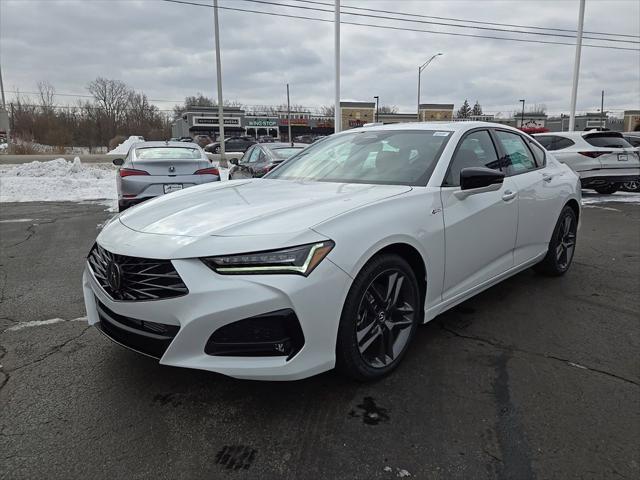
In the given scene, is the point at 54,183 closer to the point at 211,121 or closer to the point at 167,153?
the point at 167,153

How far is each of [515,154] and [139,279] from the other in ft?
11.5

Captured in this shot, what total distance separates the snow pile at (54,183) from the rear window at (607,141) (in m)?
12.4

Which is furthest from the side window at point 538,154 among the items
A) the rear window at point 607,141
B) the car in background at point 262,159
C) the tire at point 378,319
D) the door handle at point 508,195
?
the rear window at point 607,141

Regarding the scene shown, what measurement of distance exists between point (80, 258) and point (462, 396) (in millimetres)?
4980

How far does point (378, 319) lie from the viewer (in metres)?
2.77

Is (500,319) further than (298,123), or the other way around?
(298,123)

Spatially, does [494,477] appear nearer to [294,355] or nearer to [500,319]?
[294,355]

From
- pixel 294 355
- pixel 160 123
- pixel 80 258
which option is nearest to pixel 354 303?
pixel 294 355

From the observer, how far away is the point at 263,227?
8.08 ft

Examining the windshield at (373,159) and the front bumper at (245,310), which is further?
the windshield at (373,159)

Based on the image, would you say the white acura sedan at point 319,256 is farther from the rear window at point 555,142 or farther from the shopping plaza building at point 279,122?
the shopping plaza building at point 279,122

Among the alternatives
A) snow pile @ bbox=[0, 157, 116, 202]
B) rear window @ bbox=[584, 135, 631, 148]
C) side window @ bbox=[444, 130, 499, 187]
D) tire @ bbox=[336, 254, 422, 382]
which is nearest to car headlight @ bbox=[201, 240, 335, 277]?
tire @ bbox=[336, 254, 422, 382]

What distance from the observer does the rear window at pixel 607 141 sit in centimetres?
1145

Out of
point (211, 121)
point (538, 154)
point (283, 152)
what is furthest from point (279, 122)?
point (538, 154)
